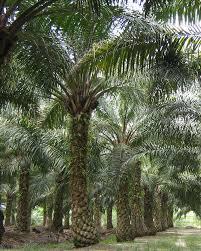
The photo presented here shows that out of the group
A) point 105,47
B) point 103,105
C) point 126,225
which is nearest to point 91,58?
point 105,47

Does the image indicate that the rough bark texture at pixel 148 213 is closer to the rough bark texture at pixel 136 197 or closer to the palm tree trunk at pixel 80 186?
the rough bark texture at pixel 136 197

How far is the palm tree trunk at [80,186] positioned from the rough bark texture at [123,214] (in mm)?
4049

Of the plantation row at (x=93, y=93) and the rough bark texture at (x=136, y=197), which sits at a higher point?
the plantation row at (x=93, y=93)

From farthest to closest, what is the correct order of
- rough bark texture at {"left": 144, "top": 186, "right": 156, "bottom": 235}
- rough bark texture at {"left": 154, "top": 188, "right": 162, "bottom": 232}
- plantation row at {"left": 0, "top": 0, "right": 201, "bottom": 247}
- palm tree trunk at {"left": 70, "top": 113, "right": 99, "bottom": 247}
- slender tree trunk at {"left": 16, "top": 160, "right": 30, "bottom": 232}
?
1. rough bark texture at {"left": 154, "top": 188, "right": 162, "bottom": 232}
2. rough bark texture at {"left": 144, "top": 186, "right": 156, "bottom": 235}
3. slender tree trunk at {"left": 16, "top": 160, "right": 30, "bottom": 232}
4. palm tree trunk at {"left": 70, "top": 113, "right": 99, "bottom": 247}
5. plantation row at {"left": 0, "top": 0, "right": 201, "bottom": 247}

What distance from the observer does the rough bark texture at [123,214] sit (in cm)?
1670

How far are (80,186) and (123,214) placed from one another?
482cm

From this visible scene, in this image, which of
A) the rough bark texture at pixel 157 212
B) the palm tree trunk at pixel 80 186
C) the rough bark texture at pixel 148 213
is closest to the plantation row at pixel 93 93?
the palm tree trunk at pixel 80 186

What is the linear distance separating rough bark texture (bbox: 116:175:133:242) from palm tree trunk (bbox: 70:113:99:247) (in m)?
4.05

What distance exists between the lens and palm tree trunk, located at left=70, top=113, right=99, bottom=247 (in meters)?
12.3

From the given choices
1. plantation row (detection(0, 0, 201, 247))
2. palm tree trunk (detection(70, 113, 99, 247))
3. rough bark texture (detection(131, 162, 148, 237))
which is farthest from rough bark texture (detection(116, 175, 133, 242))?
palm tree trunk (detection(70, 113, 99, 247))

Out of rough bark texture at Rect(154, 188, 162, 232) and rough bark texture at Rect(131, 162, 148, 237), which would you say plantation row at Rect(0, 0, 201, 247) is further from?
rough bark texture at Rect(154, 188, 162, 232)

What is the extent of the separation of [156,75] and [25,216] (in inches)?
518

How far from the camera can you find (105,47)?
27.3 ft

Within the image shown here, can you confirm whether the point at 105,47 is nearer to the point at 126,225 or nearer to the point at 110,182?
→ the point at 110,182
